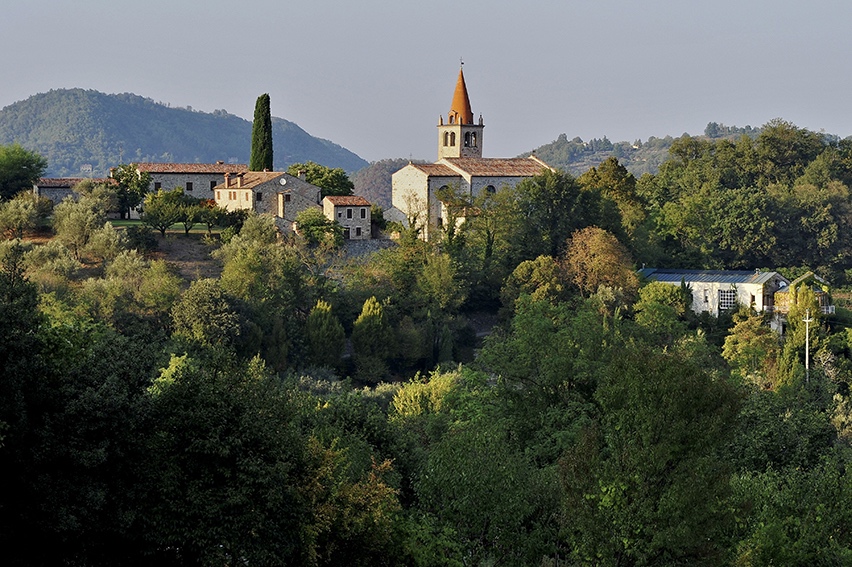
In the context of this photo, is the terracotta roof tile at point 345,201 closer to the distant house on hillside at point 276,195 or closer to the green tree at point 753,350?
the distant house on hillside at point 276,195

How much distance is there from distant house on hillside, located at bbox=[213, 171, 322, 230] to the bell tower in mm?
16294

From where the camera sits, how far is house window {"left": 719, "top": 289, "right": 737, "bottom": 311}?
5469 centimetres

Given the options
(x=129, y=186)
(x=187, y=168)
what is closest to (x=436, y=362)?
(x=129, y=186)

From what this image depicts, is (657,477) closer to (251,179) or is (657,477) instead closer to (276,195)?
(276,195)

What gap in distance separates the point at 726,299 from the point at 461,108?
871 inches

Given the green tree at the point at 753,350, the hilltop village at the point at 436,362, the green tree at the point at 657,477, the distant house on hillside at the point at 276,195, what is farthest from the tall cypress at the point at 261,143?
the green tree at the point at 657,477

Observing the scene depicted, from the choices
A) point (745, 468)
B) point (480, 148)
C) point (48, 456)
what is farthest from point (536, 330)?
point (480, 148)

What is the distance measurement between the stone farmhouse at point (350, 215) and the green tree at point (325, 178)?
85.9 inches

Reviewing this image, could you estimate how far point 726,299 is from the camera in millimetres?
54719

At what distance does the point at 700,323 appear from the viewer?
53312mm

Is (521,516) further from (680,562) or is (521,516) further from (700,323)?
(700,323)

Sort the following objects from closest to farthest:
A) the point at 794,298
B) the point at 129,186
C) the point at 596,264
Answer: the point at 596,264
the point at 794,298
the point at 129,186

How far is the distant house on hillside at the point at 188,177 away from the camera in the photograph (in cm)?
5741

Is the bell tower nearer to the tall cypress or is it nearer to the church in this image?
the church
